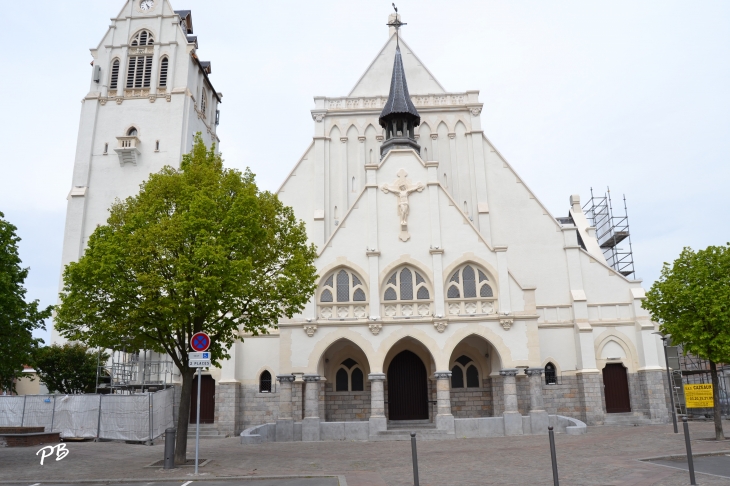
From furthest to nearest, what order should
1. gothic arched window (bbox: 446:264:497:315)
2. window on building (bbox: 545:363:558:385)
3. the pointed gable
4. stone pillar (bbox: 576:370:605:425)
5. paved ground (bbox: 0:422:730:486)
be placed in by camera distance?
the pointed gable, window on building (bbox: 545:363:558:385), stone pillar (bbox: 576:370:605:425), gothic arched window (bbox: 446:264:497:315), paved ground (bbox: 0:422:730:486)

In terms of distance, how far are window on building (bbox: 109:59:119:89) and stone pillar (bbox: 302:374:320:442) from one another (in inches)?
1132

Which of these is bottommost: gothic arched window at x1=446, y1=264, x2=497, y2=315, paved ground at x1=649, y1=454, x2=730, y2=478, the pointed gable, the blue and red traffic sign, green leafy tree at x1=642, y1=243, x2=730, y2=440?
paved ground at x1=649, y1=454, x2=730, y2=478

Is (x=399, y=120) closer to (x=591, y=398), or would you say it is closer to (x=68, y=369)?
(x=591, y=398)

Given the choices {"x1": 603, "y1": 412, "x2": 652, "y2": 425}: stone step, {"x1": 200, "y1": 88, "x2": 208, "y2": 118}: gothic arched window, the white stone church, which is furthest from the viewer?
{"x1": 200, "y1": 88, "x2": 208, "y2": 118}: gothic arched window

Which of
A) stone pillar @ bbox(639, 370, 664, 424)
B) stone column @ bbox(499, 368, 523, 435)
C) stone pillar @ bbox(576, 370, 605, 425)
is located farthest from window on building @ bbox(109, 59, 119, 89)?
stone pillar @ bbox(639, 370, 664, 424)

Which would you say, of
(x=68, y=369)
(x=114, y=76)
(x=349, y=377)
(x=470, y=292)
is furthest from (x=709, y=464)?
(x=114, y=76)

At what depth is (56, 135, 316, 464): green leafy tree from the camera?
54.9ft

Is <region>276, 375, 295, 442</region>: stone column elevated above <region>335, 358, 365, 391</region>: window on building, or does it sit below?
below

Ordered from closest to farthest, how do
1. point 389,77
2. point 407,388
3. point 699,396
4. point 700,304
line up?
point 700,304 → point 699,396 → point 407,388 → point 389,77

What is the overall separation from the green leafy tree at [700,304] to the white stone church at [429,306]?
7.45 m

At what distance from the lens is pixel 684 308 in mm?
20578

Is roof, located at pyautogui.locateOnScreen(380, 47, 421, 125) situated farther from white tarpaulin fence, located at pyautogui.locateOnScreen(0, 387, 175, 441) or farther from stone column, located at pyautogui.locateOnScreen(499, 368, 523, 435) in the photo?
white tarpaulin fence, located at pyautogui.locateOnScreen(0, 387, 175, 441)

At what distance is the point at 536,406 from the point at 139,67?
36197 millimetres

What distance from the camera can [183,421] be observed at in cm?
1777
